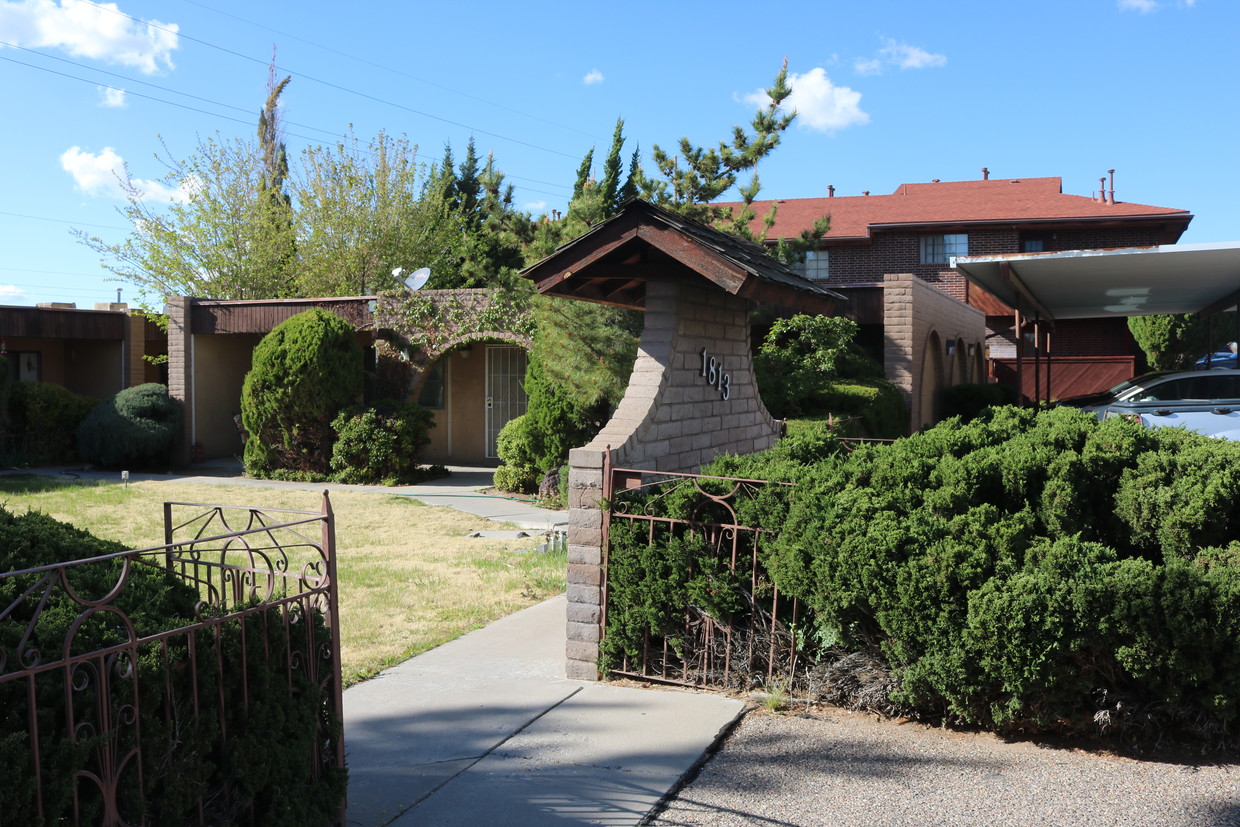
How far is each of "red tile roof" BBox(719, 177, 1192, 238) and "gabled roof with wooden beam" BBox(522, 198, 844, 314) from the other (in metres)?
21.5

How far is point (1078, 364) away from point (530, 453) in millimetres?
17850

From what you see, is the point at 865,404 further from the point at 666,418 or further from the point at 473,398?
the point at 473,398

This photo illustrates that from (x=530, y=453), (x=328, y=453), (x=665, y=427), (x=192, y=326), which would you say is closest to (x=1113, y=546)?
(x=665, y=427)

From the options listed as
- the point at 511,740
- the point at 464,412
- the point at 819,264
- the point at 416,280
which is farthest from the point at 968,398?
the point at 511,740

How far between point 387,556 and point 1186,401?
10440mm

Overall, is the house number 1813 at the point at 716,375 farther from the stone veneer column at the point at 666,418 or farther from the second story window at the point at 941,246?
the second story window at the point at 941,246

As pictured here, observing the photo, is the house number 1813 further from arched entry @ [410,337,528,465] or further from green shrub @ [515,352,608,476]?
arched entry @ [410,337,528,465]

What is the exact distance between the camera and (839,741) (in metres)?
4.61

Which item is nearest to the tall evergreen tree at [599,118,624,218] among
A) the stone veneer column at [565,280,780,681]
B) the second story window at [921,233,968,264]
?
the stone veneer column at [565,280,780,681]

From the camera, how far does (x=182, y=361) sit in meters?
18.1

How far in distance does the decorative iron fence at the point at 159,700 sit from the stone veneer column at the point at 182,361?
15.8 meters

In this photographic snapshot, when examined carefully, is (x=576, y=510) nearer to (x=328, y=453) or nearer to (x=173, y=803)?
(x=173, y=803)

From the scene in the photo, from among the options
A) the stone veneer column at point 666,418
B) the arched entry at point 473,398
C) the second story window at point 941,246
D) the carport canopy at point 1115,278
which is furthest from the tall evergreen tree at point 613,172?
the second story window at point 941,246

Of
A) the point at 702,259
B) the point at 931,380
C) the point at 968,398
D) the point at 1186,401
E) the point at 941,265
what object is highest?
the point at 941,265
